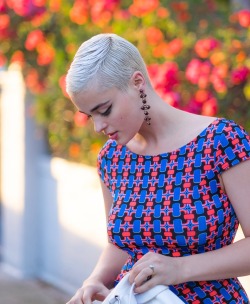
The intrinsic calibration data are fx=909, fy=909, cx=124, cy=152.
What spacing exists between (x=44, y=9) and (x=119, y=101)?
4329 mm

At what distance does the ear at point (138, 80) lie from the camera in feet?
8.59

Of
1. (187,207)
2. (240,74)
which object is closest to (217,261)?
(187,207)

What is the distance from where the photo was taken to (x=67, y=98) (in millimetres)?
6625

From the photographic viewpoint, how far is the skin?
2494 millimetres

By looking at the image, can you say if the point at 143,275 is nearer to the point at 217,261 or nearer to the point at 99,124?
the point at 217,261

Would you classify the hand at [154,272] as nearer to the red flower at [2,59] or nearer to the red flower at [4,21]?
the red flower at [4,21]

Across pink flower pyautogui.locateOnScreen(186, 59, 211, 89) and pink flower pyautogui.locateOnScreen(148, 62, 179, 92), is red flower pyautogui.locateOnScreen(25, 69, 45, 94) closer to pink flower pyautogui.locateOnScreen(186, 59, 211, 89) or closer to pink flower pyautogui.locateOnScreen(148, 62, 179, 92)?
pink flower pyautogui.locateOnScreen(148, 62, 179, 92)

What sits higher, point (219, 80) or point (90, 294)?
point (219, 80)

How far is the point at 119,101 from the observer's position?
A: 2600mm

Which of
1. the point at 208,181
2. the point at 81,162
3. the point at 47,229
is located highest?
the point at 208,181

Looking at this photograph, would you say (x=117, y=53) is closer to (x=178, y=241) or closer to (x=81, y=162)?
(x=178, y=241)

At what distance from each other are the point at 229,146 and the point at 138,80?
1.08 ft

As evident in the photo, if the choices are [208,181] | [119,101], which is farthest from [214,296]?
[119,101]

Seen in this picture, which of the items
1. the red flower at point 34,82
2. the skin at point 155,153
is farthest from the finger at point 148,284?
the red flower at point 34,82
